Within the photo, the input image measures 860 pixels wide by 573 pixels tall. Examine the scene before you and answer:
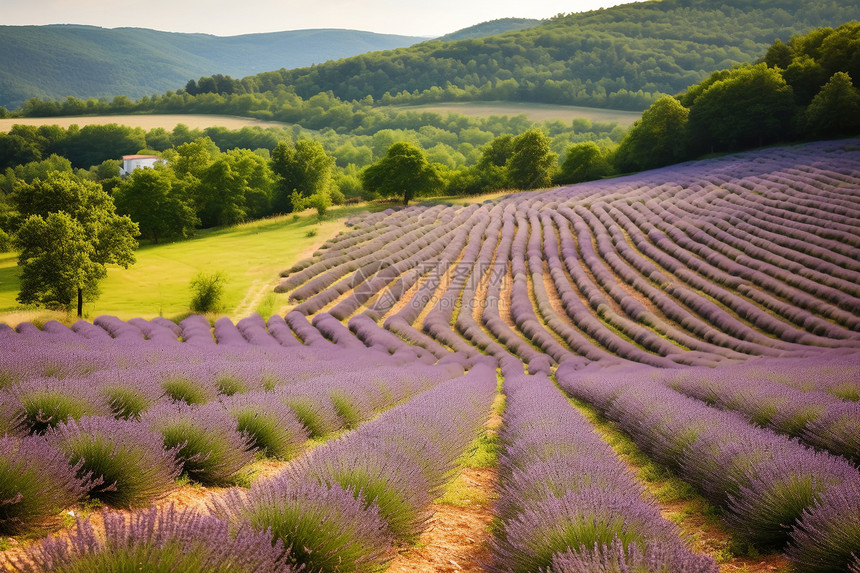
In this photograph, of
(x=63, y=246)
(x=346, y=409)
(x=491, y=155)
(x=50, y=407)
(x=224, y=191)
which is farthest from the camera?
(x=491, y=155)

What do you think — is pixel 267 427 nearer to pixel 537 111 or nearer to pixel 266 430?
pixel 266 430

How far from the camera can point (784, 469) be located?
3.80m

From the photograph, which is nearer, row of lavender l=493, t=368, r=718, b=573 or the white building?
row of lavender l=493, t=368, r=718, b=573

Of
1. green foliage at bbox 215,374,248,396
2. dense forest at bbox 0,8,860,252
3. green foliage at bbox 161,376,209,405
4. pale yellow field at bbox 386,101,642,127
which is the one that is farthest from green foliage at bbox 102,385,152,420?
pale yellow field at bbox 386,101,642,127

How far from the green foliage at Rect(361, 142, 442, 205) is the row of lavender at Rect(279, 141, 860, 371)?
8.75 metres

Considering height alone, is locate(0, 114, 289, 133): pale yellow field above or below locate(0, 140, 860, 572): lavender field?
above

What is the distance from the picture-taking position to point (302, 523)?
2.84 metres

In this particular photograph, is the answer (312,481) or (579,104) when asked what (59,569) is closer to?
(312,481)

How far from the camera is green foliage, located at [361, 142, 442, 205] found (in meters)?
52.6

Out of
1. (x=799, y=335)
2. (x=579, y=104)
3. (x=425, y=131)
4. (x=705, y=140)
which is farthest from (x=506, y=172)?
(x=579, y=104)

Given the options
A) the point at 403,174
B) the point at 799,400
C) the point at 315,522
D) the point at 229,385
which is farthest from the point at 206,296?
the point at 403,174

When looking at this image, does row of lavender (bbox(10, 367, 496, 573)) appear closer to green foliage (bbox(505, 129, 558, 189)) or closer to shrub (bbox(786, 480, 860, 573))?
shrub (bbox(786, 480, 860, 573))

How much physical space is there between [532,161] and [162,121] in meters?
89.4

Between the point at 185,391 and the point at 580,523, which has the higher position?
the point at 580,523
